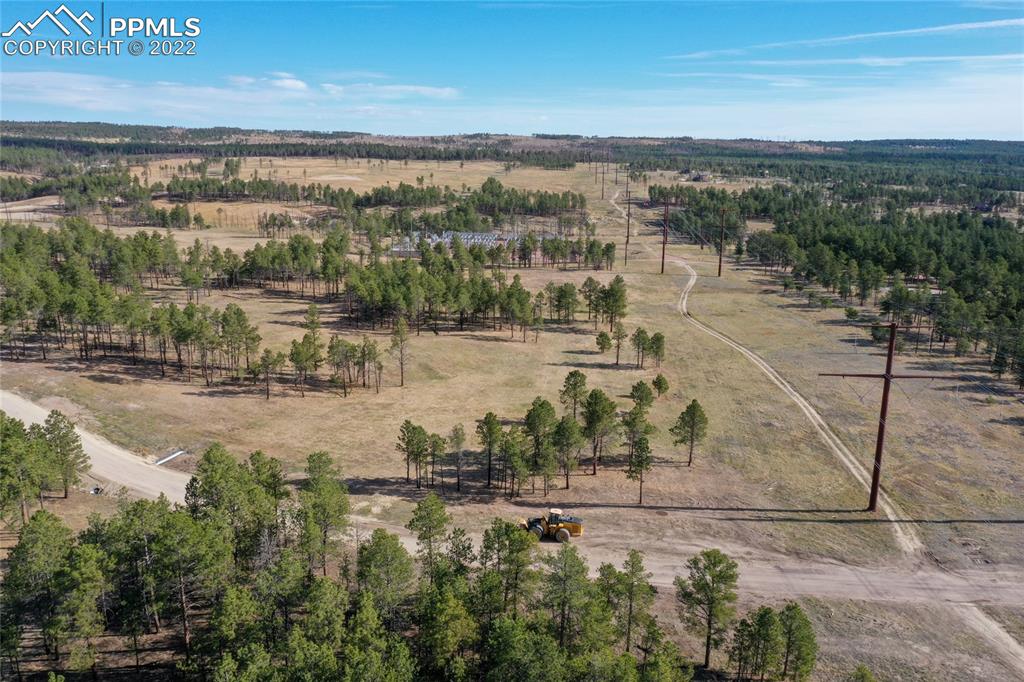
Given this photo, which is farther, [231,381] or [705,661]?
[231,381]

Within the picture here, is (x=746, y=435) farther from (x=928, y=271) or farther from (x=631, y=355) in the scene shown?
(x=928, y=271)

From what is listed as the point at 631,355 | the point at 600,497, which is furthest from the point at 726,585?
the point at 631,355

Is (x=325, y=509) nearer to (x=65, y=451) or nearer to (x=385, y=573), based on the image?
(x=385, y=573)

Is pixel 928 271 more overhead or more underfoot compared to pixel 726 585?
more overhead

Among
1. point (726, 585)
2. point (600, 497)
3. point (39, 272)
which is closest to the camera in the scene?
point (726, 585)

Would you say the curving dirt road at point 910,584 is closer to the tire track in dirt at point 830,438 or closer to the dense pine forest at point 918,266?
the tire track in dirt at point 830,438

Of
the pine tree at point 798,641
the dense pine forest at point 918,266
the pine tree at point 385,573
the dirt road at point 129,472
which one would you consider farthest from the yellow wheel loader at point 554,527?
the dense pine forest at point 918,266

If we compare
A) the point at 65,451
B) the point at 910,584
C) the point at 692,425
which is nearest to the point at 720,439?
the point at 692,425

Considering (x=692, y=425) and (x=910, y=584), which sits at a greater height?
(x=692, y=425)
